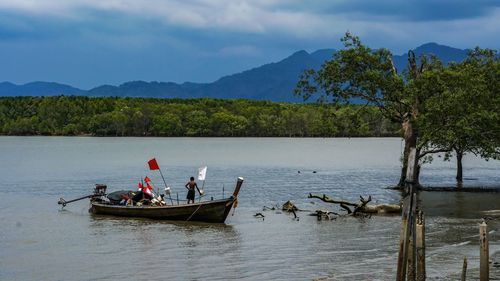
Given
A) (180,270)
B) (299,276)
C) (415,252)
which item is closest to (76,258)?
(180,270)

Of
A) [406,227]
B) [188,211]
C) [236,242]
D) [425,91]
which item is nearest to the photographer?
[406,227]

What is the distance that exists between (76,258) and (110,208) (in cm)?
1096

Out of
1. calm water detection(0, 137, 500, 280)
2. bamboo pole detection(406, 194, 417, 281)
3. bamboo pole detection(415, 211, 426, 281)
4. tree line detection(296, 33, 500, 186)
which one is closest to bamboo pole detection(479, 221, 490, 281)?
bamboo pole detection(415, 211, 426, 281)

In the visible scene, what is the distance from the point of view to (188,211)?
35.1 metres

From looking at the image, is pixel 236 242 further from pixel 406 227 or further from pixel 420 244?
pixel 406 227

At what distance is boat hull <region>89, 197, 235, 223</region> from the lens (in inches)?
1359

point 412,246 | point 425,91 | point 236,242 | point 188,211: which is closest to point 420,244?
point 412,246

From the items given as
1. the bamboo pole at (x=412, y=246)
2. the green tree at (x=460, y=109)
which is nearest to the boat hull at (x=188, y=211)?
the green tree at (x=460, y=109)

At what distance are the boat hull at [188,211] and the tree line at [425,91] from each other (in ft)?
40.8

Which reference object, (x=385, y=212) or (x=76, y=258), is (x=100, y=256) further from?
(x=385, y=212)

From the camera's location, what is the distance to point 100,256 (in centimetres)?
2733

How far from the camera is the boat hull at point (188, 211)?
34531 mm

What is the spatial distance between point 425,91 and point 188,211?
55.1 feet

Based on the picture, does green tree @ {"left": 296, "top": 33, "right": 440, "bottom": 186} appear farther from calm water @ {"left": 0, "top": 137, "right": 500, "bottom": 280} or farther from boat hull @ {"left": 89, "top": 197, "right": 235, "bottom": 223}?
boat hull @ {"left": 89, "top": 197, "right": 235, "bottom": 223}
